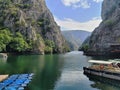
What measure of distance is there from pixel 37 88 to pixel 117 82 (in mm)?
27299

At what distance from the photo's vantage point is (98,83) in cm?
8525

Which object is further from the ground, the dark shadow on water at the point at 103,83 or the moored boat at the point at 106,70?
the moored boat at the point at 106,70

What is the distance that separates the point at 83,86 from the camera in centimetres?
7962

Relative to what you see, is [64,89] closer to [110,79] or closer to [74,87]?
[74,87]

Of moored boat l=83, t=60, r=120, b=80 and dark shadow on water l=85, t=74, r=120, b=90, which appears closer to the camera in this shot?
dark shadow on water l=85, t=74, r=120, b=90

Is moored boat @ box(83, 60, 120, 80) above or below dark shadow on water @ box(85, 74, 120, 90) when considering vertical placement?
above

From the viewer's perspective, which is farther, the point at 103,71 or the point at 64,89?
the point at 103,71

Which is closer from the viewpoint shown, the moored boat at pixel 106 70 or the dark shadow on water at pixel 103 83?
the dark shadow on water at pixel 103 83

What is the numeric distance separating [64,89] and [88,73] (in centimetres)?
3184

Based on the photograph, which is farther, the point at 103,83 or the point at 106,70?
the point at 106,70

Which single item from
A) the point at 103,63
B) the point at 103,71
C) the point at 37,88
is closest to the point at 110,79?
the point at 103,71

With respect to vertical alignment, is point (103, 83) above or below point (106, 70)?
below

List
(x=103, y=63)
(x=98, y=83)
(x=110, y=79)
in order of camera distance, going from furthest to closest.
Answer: (x=103, y=63)
(x=110, y=79)
(x=98, y=83)

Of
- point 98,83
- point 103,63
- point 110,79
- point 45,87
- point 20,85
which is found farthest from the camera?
point 103,63
